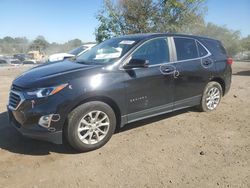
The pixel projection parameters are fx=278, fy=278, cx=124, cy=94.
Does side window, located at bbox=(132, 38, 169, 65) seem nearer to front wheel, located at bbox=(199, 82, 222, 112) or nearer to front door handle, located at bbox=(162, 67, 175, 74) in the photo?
front door handle, located at bbox=(162, 67, 175, 74)

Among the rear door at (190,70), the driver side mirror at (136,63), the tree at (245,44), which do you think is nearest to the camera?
the driver side mirror at (136,63)

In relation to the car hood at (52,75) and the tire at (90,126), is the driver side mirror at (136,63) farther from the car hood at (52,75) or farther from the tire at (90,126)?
the tire at (90,126)

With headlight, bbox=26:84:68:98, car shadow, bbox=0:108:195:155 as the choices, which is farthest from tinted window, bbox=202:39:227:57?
headlight, bbox=26:84:68:98

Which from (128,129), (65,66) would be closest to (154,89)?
(128,129)

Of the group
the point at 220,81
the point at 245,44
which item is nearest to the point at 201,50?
the point at 220,81

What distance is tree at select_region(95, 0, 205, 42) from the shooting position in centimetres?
1748

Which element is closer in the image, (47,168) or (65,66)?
(47,168)

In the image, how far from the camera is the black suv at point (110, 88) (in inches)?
151

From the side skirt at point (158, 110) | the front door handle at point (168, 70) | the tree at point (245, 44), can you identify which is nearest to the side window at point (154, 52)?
the front door handle at point (168, 70)

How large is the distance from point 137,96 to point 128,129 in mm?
798

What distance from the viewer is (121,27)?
17953mm

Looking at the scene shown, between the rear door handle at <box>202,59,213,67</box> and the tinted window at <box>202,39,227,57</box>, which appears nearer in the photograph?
the rear door handle at <box>202,59,213,67</box>

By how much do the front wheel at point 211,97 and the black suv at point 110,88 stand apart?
0.08ft

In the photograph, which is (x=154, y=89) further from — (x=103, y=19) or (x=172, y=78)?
(x=103, y=19)
